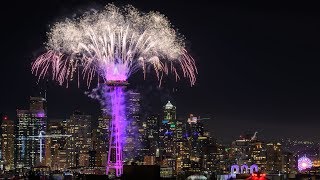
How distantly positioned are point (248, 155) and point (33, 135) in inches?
2364

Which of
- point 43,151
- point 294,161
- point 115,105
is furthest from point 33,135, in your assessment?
point 115,105

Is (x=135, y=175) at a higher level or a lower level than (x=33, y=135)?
lower

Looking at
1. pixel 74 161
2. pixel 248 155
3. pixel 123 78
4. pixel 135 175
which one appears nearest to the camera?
pixel 135 175

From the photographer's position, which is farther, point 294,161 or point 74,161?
point 294,161

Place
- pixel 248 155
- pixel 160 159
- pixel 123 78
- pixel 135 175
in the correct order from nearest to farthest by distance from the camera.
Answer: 1. pixel 135 175
2. pixel 123 78
3. pixel 160 159
4. pixel 248 155

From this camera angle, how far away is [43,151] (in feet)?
652

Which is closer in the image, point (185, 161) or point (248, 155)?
point (185, 161)

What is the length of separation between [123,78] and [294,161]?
14879 cm

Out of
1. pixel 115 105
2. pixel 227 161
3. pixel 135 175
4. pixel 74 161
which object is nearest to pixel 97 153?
pixel 74 161

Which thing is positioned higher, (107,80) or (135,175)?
(107,80)

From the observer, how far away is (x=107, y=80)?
183 feet

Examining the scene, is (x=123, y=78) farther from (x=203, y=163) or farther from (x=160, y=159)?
(x=203, y=163)

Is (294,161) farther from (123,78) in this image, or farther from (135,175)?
(135,175)

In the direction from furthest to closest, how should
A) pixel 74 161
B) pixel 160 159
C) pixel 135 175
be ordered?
pixel 74 161 < pixel 160 159 < pixel 135 175
